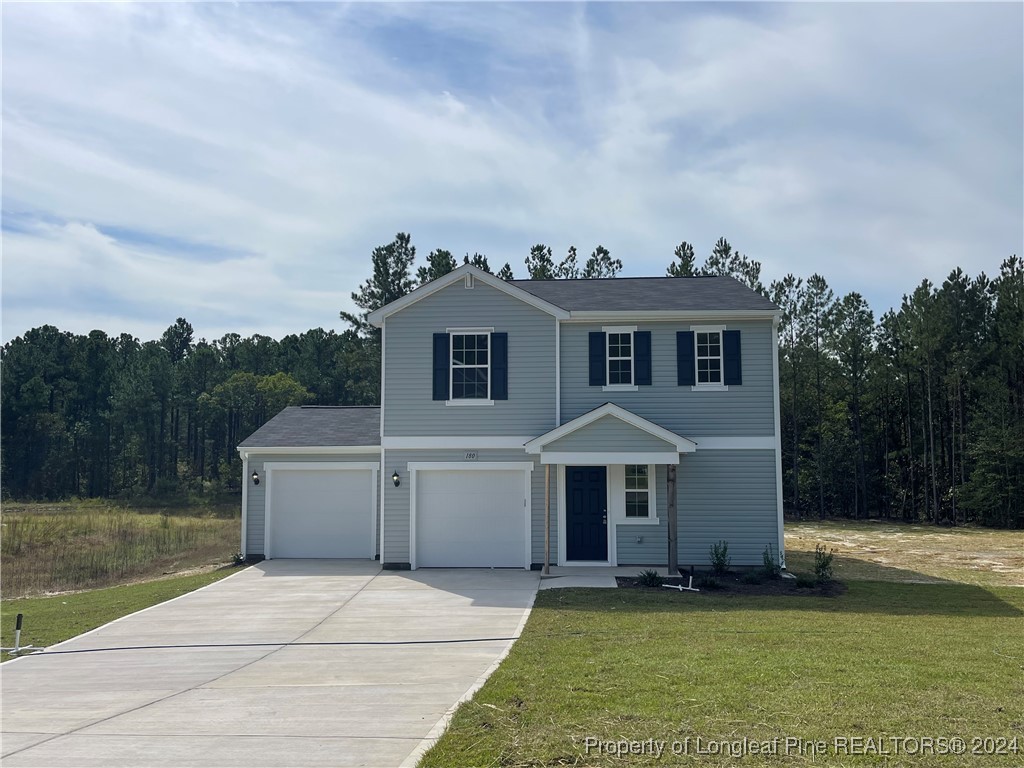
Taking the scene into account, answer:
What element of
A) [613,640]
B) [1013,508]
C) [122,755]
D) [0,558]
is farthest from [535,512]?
[1013,508]

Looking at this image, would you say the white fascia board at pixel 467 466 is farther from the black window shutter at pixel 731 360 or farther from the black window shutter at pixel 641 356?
the black window shutter at pixel 731 360

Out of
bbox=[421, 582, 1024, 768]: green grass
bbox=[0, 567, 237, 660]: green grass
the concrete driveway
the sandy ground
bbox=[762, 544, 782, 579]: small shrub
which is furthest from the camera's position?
the sandy ground

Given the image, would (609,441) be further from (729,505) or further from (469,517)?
(469,517)

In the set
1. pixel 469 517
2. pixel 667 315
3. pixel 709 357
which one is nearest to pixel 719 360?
pixel 709 357

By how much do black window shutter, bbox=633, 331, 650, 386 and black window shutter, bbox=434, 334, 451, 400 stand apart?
414 centimetres

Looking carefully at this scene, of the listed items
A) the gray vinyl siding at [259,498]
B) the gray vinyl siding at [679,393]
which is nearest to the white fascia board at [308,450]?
the gray vinyl siding at [259,498]

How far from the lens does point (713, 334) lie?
17.8 m

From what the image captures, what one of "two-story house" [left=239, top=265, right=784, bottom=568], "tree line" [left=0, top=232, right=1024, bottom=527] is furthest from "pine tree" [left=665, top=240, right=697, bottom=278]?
"two-story house" [left=239, top=265, right=784, bottom=568]

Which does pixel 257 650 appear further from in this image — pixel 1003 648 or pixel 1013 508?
pixel 1013 508

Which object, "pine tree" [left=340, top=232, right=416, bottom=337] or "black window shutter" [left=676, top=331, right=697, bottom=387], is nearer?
"black window shutter" [left=676, top=331, right=697, bottom=387]

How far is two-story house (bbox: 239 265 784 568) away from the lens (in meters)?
17.3

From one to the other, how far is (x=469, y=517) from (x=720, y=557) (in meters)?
5.37

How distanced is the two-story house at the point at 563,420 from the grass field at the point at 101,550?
6391mm

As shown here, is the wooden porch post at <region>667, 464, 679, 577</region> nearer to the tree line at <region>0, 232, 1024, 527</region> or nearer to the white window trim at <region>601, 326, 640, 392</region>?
the white window trim at <region>601, 326, 640, 392</region>
